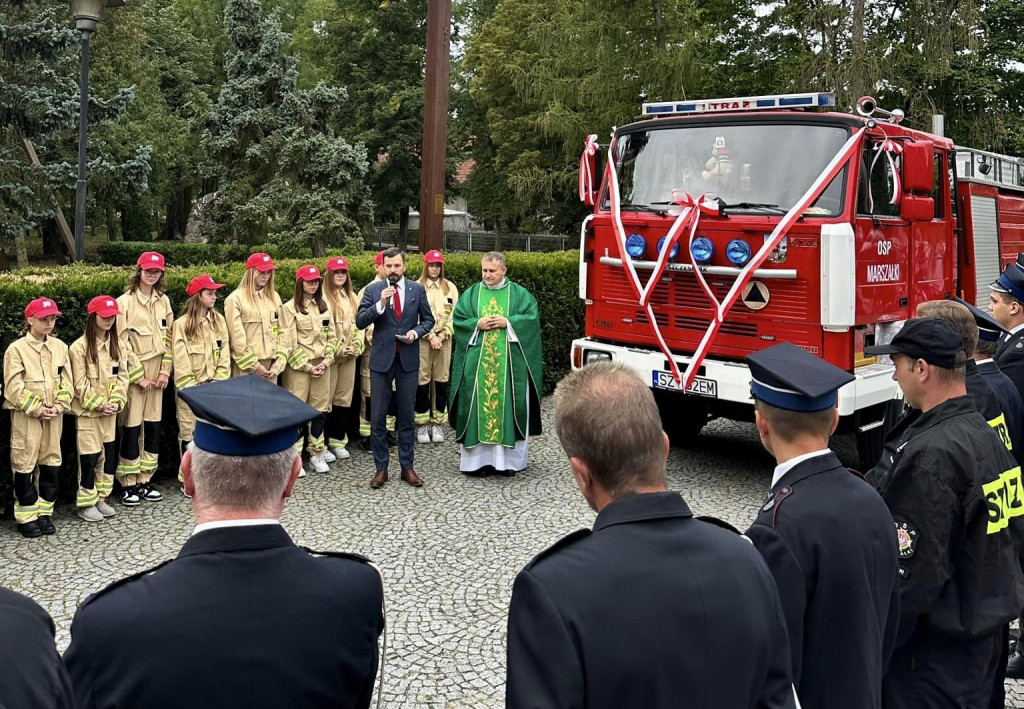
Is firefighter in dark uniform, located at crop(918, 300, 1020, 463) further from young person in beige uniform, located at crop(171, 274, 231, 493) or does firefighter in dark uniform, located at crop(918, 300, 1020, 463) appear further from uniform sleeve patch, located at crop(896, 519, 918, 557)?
young person in beige uniform, located at crop(171, 274, 231, 493)

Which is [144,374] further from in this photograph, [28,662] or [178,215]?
[178,215]

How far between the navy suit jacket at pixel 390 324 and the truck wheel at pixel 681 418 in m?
2.25

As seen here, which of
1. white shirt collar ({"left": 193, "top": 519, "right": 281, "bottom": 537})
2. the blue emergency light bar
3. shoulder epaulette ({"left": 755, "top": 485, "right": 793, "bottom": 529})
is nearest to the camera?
white shirt collar ({"left": 193, "top": 519, "right": 281, "bottom": 537})

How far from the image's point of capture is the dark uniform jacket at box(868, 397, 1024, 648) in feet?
10.5

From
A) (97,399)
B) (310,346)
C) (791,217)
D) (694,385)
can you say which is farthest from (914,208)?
(97,399)

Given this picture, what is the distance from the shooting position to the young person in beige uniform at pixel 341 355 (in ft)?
30.0

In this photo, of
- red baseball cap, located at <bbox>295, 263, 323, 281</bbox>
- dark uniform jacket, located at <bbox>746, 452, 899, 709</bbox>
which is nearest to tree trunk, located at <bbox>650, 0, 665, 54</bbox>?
red baseball cap, located at <bbox>295, 263, 323, 281</bbox>

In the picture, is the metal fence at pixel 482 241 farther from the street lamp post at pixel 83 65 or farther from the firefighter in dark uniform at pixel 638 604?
the firefighter in dark uniform at pixel 638 604

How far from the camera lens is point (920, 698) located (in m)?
3.28

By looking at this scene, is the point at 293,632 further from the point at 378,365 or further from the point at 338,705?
the point at 378,365

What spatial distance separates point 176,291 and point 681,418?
4.90 meters

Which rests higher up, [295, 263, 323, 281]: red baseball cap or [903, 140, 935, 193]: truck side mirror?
[903, 140, 935, 193]: truck side mirror

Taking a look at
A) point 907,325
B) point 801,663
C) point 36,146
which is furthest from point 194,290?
point 36,146

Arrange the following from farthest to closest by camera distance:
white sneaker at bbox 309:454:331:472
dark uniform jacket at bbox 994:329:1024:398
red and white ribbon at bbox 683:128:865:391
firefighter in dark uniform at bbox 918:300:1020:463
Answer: white sneaker at bbox 309:454:331:472 → red and white ribbon at bbox 683:128:865:391 → dark uniform jacket at bbox 994:329:1024:398 → firefighter in dark uniform at bbox 918:300:1020:463
